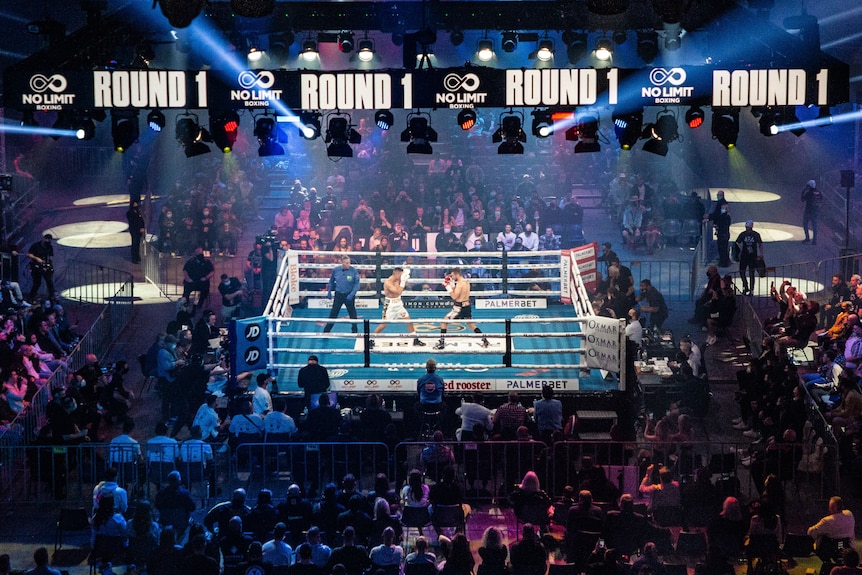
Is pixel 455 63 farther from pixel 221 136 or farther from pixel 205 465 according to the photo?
pixel 205 465

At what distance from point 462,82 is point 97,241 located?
14.0 metres

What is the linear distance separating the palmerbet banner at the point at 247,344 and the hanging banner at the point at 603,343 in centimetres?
446

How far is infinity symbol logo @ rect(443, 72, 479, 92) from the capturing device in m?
15.5

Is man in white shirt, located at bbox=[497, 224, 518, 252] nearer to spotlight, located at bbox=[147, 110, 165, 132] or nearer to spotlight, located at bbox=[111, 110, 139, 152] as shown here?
spotlight, located at bbox=[147, 110, 165, 132]

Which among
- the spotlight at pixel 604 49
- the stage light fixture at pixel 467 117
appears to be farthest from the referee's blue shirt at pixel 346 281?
the spotlight at pixel 604 49

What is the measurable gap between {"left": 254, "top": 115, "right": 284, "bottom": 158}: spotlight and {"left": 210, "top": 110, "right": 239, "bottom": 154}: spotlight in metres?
0.33

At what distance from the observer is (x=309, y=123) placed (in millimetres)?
16609

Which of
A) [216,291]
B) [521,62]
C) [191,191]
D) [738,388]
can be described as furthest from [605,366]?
[521,62]

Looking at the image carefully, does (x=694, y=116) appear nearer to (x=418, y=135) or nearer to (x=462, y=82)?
(x=462, y=82)

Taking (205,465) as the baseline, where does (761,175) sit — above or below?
above

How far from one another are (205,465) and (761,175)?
76.5 feet

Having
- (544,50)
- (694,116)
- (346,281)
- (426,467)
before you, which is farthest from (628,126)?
(426,467)

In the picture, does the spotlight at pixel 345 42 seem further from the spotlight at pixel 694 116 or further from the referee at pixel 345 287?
the spotlight at pixel 694 116

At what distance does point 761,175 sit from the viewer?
3309cm
